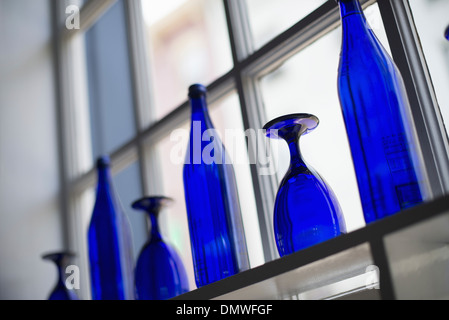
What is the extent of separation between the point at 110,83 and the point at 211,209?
97 cm

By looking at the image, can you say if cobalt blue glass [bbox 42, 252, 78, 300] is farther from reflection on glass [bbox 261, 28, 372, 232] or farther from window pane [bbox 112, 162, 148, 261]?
reflection on glass [bbox 261, 28, 372, 232]

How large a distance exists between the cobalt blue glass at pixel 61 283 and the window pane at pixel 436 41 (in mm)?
965

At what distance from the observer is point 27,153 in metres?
1.86

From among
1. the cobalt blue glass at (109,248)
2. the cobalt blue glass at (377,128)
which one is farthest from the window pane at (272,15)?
the cobalt blue glass at (109,248)

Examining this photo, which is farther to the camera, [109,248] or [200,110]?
[109,248]

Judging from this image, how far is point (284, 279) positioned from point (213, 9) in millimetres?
930

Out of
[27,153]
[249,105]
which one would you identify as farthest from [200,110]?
[27,153]

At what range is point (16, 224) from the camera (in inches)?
68.9

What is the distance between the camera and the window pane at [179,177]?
128 cm

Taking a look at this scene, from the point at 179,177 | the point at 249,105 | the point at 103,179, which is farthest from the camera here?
the point at 179,177

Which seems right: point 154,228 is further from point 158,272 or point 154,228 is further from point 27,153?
point 27,153

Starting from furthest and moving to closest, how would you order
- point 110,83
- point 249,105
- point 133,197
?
point 110,83 < point 133,197 < point 249,105

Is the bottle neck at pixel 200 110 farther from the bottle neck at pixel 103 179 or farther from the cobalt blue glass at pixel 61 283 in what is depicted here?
the cobalt blue glass at pixel 61 283

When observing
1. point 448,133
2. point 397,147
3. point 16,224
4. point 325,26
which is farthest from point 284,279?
point 16,224
